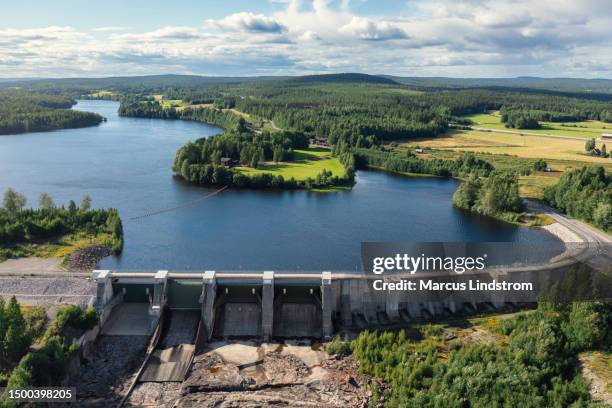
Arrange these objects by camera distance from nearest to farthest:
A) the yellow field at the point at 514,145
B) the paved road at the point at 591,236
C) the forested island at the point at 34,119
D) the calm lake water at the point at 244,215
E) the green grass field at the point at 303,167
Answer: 1. the paved road at the point at 591,236
2. the calm lake water at the point at 244,215
3. the green grass field at the point at 303,167
4. the yellow field at the point at 514,145
5. the forested island at the point at 34,119

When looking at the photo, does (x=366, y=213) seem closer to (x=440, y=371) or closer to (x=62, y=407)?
(x=440, y=371)

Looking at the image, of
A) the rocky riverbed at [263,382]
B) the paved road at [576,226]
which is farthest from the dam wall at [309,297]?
the paved road at [576,226]

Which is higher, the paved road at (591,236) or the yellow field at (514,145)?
the yellow field at (514,145)

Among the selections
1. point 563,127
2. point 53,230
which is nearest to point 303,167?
point 53,230

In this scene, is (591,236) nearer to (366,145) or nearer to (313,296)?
(313,296)

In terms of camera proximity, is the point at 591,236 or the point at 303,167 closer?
the point at 591,236

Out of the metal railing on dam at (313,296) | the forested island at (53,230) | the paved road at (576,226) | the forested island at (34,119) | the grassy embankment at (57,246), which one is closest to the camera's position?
the metal railing on dam at (313,296)

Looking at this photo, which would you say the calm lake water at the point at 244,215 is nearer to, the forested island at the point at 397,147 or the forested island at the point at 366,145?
the forested island at the point at 366,145

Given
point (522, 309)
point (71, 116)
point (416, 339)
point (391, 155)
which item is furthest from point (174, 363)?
point (71, 116)
